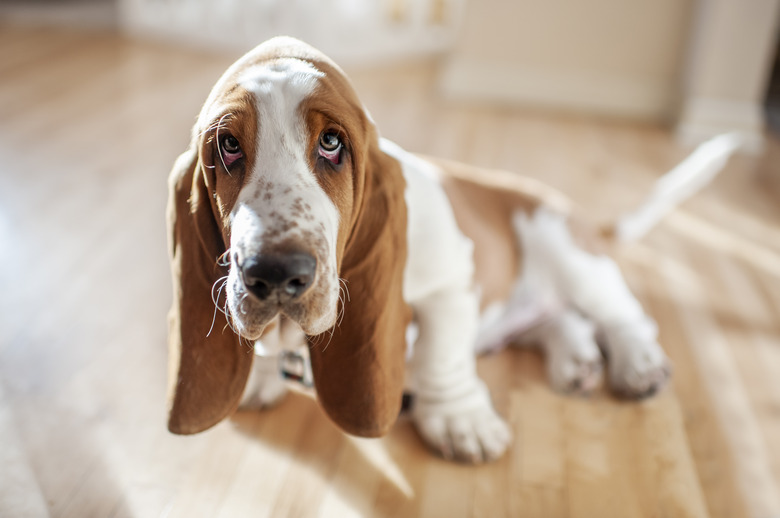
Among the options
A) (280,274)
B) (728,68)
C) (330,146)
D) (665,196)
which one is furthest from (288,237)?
(728,68)

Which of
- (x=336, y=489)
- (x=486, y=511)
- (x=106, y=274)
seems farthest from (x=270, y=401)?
(x=106, y=274)

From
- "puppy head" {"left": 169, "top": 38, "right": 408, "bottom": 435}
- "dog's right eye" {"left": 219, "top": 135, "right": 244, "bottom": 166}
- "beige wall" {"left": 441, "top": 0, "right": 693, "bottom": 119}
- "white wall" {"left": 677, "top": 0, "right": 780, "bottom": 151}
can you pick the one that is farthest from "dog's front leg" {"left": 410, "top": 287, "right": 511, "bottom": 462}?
"beige wall" {"left": 441, "top": 0, "right": 693, "bottom": 119}

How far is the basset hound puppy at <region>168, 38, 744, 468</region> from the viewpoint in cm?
108

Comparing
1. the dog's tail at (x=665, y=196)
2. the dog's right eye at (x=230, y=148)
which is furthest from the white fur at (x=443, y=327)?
the dog's tail at (x=665, y=196)

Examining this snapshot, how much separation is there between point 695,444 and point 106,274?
174cm

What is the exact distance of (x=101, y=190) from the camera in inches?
109

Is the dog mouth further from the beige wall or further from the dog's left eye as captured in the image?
the beige wall

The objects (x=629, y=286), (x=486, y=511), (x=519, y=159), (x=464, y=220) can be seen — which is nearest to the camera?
(x=486, y=511)

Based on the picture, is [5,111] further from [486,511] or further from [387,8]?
[486,511]

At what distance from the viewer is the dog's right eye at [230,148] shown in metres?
1.11

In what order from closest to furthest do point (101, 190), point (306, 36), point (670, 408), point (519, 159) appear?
point (670, 408), point (101, 190), point (519, 159), point (306, 36)

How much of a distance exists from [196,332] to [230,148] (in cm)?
36

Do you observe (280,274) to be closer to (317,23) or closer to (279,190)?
(279,190)

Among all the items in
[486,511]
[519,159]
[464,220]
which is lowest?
[519,159]
